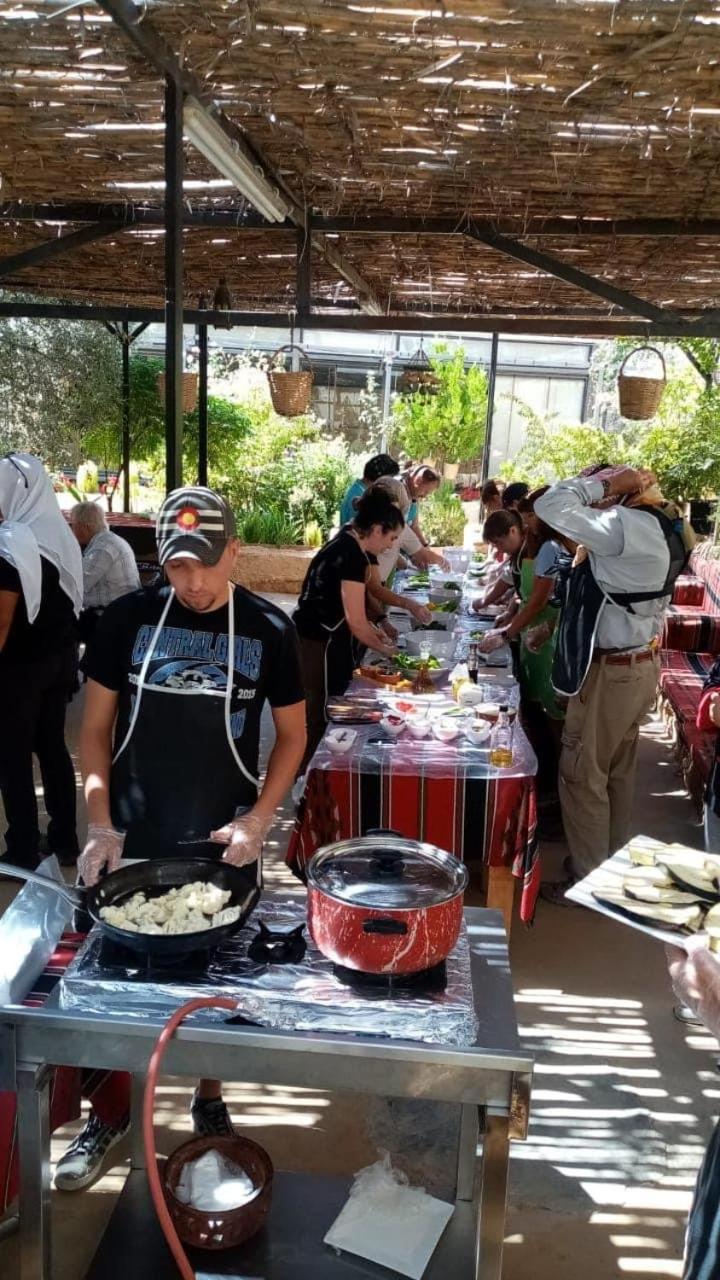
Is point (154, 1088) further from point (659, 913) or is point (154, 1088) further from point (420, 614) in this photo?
point (420, 614)

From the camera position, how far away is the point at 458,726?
3969mm

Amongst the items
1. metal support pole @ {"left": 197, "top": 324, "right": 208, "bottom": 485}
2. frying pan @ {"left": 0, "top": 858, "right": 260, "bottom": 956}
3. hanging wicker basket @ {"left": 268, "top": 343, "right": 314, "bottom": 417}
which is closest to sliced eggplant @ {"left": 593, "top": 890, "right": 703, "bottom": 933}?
frying pan @ {"left": 0, "top": 858, "right": 260, "bottom": 956}

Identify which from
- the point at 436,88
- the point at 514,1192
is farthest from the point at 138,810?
the point at 436,88

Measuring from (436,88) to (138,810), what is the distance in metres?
3.20

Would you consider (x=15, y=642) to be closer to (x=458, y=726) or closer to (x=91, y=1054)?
(x=458, y=726)

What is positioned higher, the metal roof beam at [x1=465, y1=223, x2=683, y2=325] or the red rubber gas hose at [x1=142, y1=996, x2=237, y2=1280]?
the metal roof beam at [x1=465, y1=223, x2=683, y2=325]

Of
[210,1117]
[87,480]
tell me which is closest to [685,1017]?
[210,1117]

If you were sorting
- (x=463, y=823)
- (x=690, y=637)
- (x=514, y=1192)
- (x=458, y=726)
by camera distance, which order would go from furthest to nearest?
1. (x=690, y=637)
2. (x=458, y=726)
3. (x=463, y=823)
4. (x=514, y=1192)

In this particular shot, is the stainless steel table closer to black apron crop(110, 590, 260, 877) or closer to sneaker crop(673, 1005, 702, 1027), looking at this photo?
black apron crop(110, 590, 260, 877)

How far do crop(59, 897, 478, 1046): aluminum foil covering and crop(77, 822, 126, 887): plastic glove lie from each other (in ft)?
1.18

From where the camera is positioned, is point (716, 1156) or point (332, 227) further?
point (332, 227)

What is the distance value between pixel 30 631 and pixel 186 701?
6.23 ft

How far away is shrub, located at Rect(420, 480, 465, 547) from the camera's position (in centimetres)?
1379

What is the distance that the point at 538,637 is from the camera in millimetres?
5246
